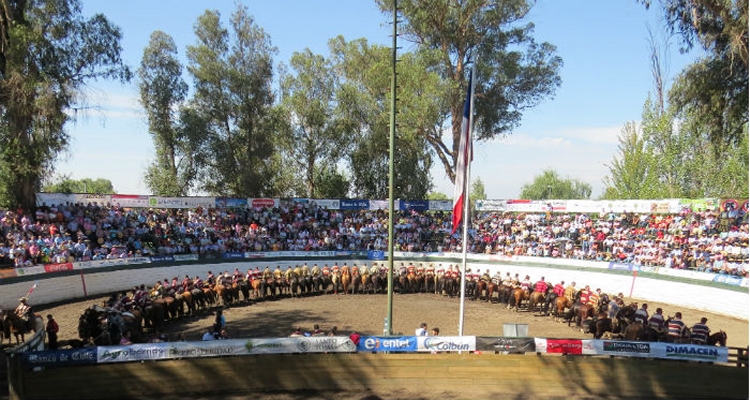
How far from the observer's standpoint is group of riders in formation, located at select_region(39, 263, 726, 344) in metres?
16.2

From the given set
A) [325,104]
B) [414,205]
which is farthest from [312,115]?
[414,205]

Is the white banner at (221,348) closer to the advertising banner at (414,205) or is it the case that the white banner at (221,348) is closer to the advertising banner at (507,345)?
the advertising banner at (507,345)

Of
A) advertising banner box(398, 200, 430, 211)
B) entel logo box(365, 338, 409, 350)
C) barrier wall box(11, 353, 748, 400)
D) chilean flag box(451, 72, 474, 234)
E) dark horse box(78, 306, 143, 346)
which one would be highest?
chilean flag box(451, 72, 474, 234)

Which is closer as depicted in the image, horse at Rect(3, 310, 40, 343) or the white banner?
the white banner

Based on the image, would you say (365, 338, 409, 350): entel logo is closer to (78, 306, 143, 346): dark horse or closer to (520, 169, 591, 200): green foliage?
(78, 306, 143, 346): dark horse

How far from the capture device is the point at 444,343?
13.2 meters

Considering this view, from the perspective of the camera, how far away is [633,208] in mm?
31453

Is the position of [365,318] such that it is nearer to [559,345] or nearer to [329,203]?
[559,345]

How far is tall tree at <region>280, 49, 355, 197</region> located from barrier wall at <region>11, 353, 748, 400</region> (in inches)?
1288

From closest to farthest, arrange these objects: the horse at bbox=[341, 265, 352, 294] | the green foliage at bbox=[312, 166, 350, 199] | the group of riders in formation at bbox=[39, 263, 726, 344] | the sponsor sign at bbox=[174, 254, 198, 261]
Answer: the group of riders in formation at bbox=[39, 263, 726, 344] < the horse at bbox=[341, 265, 352, 294] < the sponsor sign at bbox=[174, 254, 198, 261] < the green foliage at bbox=[312, 166, 350, 199]

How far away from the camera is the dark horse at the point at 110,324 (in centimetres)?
1524

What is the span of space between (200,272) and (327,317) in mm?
11572

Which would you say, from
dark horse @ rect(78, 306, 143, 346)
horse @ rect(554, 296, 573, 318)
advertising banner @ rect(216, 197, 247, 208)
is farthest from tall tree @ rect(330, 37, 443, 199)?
dark horse @ rect(78, 306, 143, 346)

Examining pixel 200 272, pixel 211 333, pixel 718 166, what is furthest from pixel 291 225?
pixel 718 166
